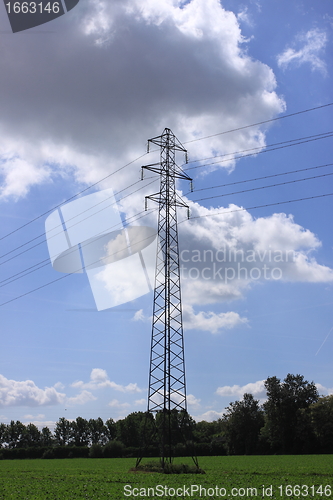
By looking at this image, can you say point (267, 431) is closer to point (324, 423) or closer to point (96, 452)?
point (324, 423)

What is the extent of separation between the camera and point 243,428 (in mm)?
95875

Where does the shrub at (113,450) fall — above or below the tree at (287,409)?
below

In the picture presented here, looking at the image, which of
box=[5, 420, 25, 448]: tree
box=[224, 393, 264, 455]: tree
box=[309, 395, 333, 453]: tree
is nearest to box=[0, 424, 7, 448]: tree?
box=[5, 420, 25, 448]: tree

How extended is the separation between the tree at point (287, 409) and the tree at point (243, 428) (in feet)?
21.9

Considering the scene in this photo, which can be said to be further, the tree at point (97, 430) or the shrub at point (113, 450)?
the tree at point (97, 430)

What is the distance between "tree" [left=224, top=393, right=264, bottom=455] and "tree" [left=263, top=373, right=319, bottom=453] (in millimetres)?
6682

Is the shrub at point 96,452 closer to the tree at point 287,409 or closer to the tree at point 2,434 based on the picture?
the tree at point 287,409

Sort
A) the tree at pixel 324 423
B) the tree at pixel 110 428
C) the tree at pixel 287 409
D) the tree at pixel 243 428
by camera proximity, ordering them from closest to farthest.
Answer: the tree at pixel 324 423 → the tree at pixel 287 409 → the tree at pixel 243 428 → the tree at pixel 110 428

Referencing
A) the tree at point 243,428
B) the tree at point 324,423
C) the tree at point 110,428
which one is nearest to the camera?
the tree at point 324,423

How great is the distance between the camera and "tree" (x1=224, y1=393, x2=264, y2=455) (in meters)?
94.1

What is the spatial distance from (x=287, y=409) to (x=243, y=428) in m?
14.1

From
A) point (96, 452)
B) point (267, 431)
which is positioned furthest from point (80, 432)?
point (267, 431)

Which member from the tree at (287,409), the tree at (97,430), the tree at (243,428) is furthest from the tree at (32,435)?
the tree at (287,409)

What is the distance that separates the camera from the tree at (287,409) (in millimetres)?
83750
